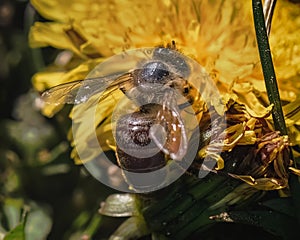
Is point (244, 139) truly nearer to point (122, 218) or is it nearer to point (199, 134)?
point (199, 134)

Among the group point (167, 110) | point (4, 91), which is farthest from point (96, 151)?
point (4, 91)

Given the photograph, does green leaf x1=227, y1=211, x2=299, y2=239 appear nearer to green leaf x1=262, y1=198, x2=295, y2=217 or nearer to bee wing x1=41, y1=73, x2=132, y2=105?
green leaf x1=262, y1=198, x2=295, y2=217

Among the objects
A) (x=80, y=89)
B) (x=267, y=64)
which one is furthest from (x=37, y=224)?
(x=267, y=64)

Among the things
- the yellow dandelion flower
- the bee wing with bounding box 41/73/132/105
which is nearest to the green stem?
the yellow dandelion flower

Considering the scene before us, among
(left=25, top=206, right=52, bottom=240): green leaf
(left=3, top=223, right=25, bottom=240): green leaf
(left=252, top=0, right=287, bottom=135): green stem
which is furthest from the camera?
(left=25, top=206, right=52, bottom=240): green leaf

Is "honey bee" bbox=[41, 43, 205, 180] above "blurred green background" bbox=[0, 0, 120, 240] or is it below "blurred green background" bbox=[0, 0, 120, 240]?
above

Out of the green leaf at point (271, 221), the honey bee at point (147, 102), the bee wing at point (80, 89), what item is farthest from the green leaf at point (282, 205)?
the bee wing at point (80, 89)

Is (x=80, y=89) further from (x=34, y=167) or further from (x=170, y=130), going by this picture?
(x=34, y=167)

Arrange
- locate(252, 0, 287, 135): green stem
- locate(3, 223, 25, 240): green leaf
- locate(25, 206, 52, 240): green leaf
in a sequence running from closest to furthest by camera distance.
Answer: locate(252, 0, 287, 135): green stem < locate(3, 223, 25, 240): green leaf < locate(25, 206, 52, 240): green leaf
